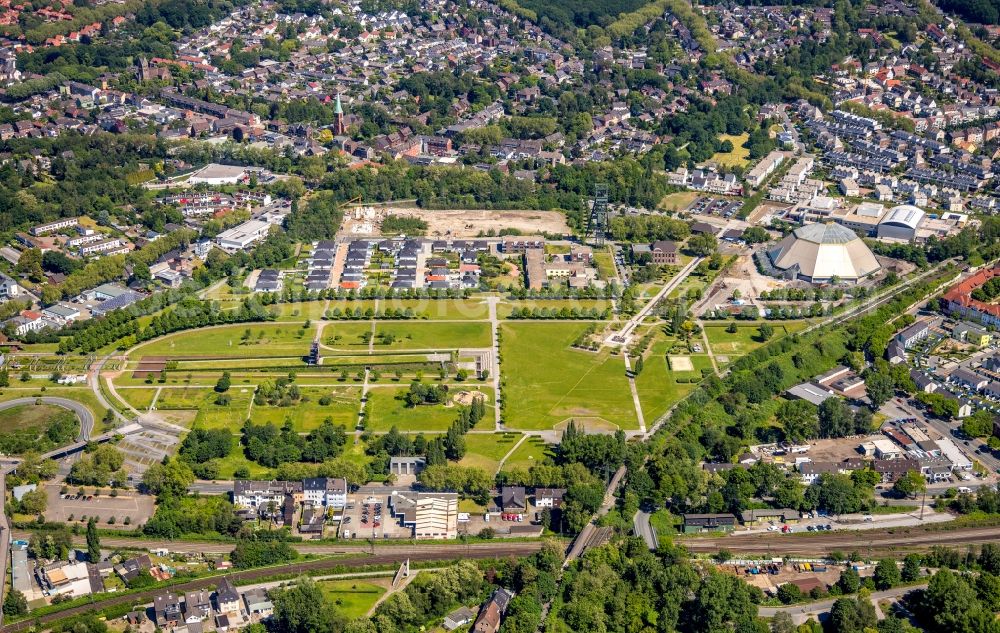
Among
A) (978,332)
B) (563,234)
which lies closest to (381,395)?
(563,234)

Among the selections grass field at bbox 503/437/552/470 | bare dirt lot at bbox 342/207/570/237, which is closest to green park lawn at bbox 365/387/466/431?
grass field at bbox 503/437/552/470

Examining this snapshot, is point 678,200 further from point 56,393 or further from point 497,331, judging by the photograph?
point 56,393

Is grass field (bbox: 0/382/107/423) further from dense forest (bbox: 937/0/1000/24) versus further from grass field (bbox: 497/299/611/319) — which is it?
dense forest (bbox: 937/0/1000/24)

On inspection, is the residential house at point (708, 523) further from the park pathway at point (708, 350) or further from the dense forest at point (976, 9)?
the dense forest at point (976, 9)

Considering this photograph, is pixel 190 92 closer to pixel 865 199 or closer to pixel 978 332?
pixel 865 199

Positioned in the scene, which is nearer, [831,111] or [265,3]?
[831,111]

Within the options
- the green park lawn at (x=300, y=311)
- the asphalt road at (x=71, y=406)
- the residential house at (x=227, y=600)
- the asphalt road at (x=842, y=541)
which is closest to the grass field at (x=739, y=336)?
the asphalt road at (x=842, y=541)

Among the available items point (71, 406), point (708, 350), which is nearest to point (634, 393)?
point (708, 350)
